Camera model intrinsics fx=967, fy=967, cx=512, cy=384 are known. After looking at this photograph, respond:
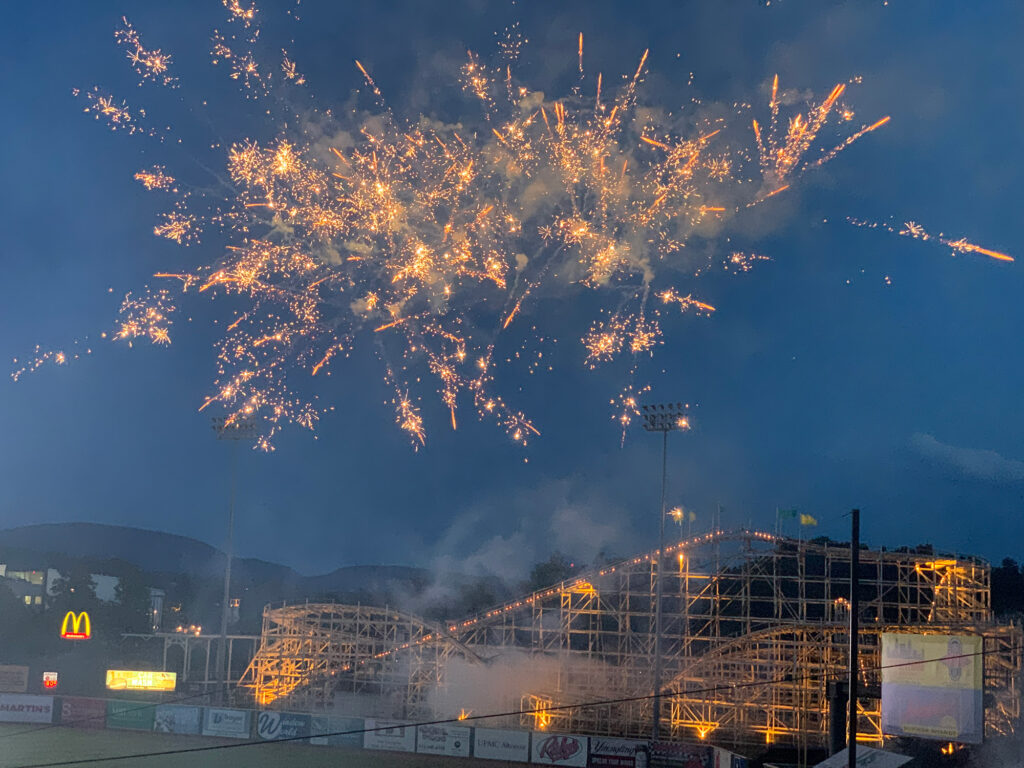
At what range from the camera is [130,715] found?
1417 inches

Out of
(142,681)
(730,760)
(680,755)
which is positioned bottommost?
(142,681)

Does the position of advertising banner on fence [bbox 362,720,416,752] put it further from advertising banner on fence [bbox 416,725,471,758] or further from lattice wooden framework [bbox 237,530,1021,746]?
lattice wooden framework [bbox 237,530,1021,746]

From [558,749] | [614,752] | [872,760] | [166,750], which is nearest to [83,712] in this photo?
[166,750]

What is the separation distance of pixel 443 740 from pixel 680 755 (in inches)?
322

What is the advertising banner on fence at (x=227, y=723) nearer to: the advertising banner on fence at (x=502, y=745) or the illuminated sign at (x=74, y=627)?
the advertising banner on fence at (x=502, y=745)

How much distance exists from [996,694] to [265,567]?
14200cm

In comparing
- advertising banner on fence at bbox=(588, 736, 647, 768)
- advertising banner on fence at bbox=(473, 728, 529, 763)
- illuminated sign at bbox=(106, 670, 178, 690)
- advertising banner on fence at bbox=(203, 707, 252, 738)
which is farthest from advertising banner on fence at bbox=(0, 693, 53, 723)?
advertising banner on fence at bbox=(588, 736, 647, 768)

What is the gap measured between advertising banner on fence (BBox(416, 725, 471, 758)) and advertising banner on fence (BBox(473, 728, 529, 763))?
0.40 m

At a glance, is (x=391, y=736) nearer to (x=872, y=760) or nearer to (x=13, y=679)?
(x=872, y=760)

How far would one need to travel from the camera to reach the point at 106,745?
33.3 metres

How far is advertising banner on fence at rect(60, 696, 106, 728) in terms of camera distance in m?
36.3

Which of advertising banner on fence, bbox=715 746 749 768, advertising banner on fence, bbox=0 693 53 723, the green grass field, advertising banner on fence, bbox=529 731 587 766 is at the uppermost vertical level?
advertising banner on fence, bbox=715 746 749 768

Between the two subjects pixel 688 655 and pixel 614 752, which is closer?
pixel 614 752

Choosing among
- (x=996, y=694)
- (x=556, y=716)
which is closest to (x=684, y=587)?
(x=556, y=716)
